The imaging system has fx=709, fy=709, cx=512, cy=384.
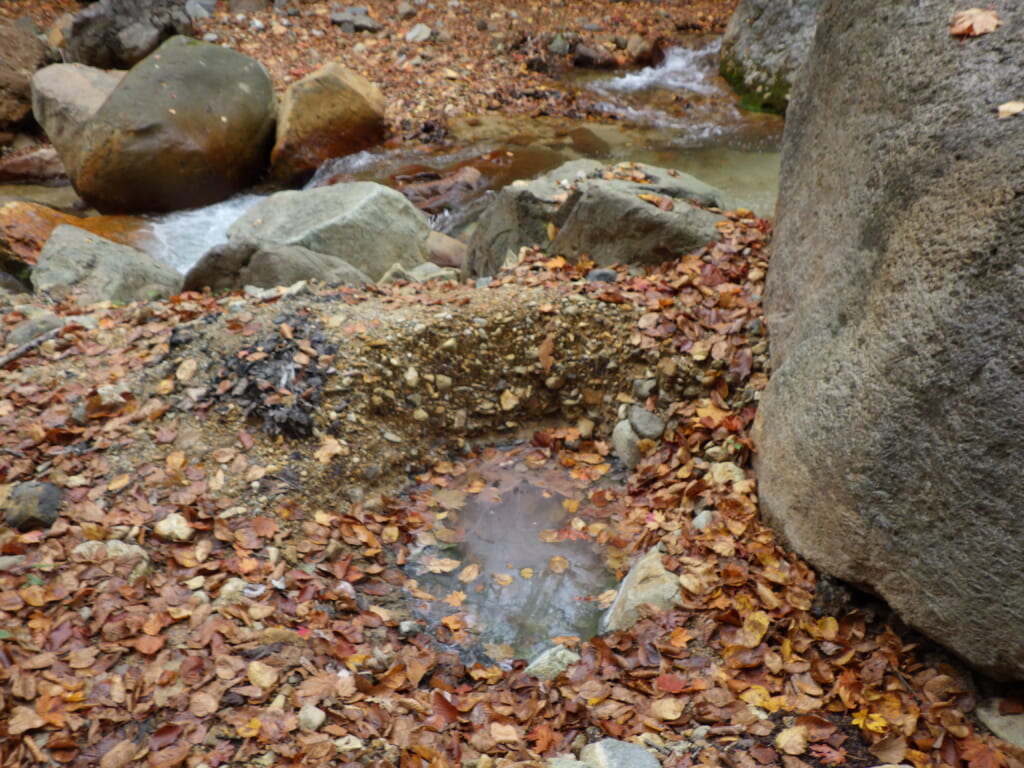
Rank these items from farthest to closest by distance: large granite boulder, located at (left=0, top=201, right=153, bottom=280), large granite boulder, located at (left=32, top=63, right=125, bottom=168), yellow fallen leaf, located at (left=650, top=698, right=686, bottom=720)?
large granite boulder, located at (left=32, top=63, right=125, bottom=168) < large granite boulder, located at (left=0, top=201, right=153, bottom=280) < yellow fallen leaf, located at (left=650, top=698, right=686, bottom=720)

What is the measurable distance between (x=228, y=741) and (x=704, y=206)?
457 centimetres

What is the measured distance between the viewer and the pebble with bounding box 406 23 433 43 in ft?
Result: 40.8

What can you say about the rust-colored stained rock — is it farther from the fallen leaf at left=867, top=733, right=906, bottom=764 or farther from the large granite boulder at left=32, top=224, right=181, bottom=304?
the fallen leaf at left=867, top=733, right=906, bottom=764

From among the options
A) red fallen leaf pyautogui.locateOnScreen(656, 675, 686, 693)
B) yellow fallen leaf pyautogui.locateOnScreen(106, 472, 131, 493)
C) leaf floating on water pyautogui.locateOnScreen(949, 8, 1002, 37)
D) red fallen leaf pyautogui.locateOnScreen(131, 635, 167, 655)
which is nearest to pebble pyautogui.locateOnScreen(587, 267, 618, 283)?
leaf floating on water pyautogui.locateOnScreen(949, 8, 1002, 37)

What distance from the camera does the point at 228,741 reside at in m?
2.49

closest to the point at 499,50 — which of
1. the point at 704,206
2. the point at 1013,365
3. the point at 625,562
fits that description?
the point at 704,206

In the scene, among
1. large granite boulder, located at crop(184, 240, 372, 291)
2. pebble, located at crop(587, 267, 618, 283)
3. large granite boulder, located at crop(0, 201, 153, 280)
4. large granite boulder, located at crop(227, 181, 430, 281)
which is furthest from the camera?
large granite boulder, located at crop(227, 181, 430, 281)

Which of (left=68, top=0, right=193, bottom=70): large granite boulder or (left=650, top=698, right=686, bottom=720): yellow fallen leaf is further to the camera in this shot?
(left=68, top=0, right=193, bottom=70): large granite boulder

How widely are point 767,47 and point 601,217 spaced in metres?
7.62

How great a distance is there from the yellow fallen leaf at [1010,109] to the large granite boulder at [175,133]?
8.04 meters

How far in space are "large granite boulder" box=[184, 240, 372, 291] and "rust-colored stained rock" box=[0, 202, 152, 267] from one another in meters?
1.86

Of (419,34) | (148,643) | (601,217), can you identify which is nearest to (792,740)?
(148,643)

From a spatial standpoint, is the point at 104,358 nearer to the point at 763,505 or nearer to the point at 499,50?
the point at 763,505

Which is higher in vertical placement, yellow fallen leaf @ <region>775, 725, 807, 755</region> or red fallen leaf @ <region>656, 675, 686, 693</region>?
yellow fallen leaf @ <region>775, 725, 807, 755</region>
